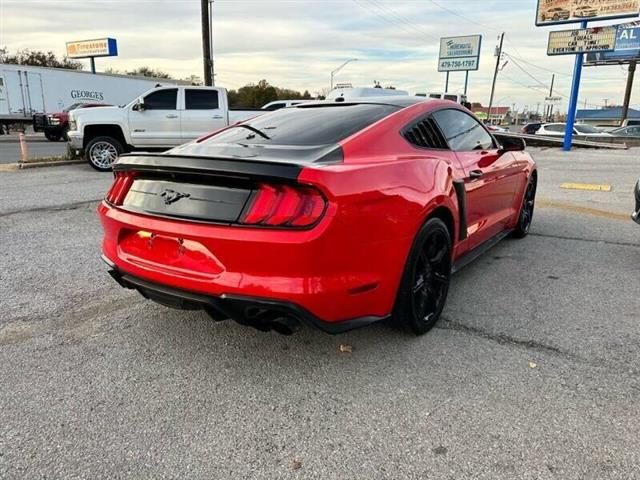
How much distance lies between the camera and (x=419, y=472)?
6.81 ft

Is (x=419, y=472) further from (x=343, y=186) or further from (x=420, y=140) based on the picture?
(x=420, y=140)

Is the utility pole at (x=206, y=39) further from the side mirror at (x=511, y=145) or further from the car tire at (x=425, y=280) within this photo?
the car tire at (x=425, y=280)

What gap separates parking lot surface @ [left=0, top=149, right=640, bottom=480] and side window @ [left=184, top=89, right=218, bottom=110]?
826cm

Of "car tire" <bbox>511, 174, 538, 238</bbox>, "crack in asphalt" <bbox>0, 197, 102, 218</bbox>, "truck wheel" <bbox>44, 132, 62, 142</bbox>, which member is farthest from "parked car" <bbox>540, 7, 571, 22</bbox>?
"truck wheel" <bbox>44, 132, 62, 142</bbox>

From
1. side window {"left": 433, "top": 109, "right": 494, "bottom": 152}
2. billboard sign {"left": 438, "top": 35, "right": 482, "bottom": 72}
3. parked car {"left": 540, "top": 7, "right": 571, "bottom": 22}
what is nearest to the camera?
side window {"left": 433, "top": 109, "right": 494, "bottom": 152}

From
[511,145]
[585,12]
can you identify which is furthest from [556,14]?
[511,145]

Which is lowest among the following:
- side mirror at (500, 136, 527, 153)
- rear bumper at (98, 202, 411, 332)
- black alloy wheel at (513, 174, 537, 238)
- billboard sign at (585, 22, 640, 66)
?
black alloy wheel at (513, 174, 537, 238)

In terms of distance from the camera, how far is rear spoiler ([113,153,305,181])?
8.02 ft

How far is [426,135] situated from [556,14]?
19424mm

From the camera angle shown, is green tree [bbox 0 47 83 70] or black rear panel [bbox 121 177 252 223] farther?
green tree [bbox 0 47 83 70]

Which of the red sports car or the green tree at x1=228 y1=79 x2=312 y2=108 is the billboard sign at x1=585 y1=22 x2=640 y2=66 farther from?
the red sports car

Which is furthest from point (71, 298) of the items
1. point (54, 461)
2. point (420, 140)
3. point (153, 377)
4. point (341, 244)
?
point (420, 140)

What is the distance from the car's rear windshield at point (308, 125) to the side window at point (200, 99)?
8520 millimetres

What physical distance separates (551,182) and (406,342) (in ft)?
28.6
